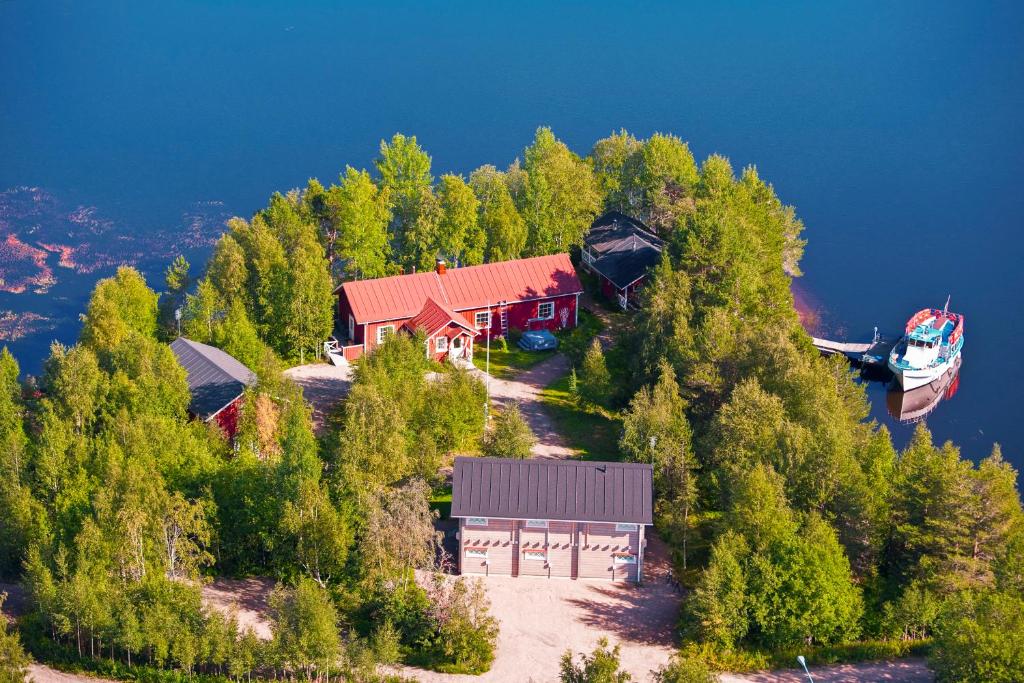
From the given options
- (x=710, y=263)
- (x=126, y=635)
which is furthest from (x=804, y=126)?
(x=126, y=635)

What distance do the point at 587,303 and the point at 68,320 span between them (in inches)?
1299

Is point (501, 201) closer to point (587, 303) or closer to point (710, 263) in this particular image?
point (587, 303)

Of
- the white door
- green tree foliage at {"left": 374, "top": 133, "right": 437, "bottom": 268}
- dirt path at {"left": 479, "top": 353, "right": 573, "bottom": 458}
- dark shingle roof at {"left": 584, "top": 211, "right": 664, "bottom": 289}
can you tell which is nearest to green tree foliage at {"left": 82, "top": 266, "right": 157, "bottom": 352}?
green tree foliage at {"left": 374, "top": 133, "right": 437, "bottom": 268}

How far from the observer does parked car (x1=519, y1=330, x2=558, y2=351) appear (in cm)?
6291

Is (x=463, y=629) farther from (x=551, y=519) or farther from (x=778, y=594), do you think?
(x=778, y=594)

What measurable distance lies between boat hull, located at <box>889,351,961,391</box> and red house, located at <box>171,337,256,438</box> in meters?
35.3

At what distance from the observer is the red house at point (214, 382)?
5150 cm

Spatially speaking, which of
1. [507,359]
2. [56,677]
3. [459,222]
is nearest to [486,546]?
[56,677]

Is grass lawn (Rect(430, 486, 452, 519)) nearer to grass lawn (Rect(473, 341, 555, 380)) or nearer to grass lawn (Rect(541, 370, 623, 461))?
grass lawn (Rect(541, 370, 623, 461))

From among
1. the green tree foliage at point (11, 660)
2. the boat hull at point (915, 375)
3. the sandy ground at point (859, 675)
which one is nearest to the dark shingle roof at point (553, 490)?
the sandy ground at point (859, 675)

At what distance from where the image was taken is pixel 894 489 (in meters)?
45.2

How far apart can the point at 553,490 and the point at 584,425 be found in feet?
36.4

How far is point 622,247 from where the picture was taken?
226 feet

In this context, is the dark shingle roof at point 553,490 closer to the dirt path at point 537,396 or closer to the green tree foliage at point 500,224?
the dirt path at point 537,396
